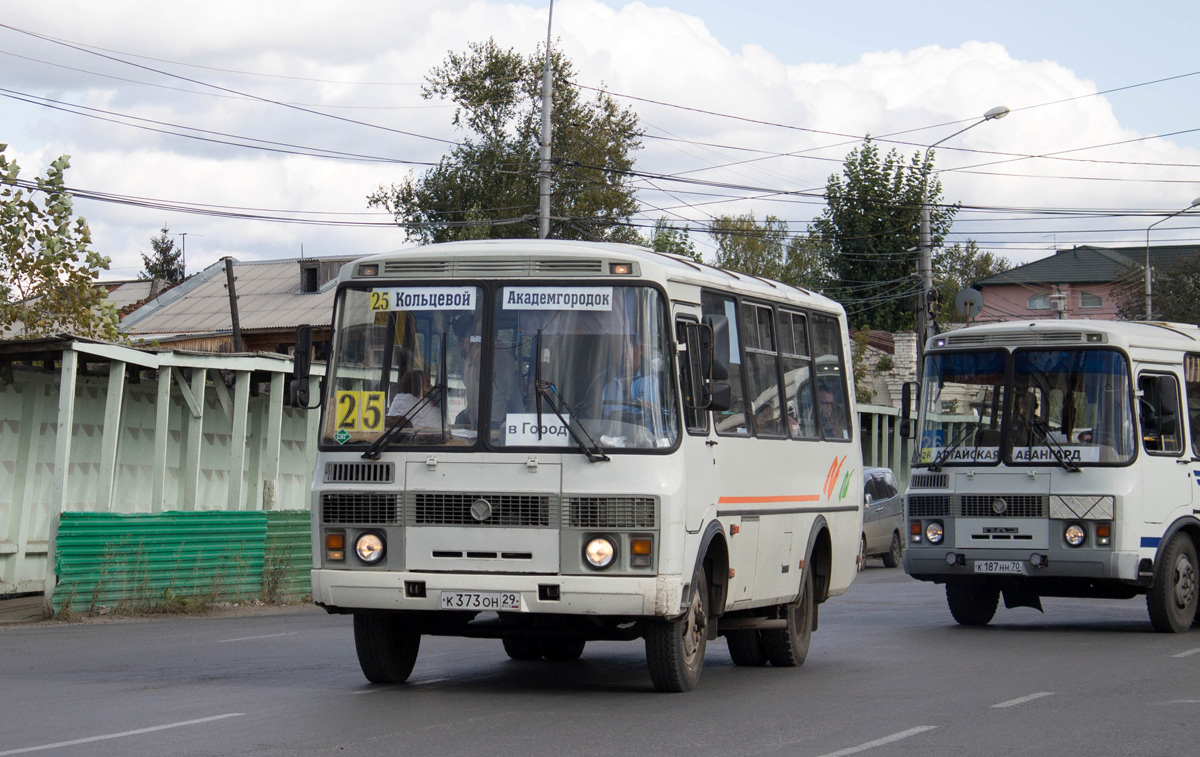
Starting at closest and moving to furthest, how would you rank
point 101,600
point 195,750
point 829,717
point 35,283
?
point 195,750 → point 829,717 → point 101,600 → point 35,283

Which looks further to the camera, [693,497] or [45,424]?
[45,424]

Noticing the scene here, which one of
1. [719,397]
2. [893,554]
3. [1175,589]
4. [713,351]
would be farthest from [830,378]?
[893,554]

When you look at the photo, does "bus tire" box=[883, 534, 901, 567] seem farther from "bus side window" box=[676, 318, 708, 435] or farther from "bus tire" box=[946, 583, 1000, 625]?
"bus side window" box=[676, 318, 708, 435]

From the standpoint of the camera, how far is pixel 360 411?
10383mm

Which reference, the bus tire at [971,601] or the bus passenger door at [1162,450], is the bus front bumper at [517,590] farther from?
the bus tire at [971,601]

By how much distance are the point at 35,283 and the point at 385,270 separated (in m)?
14.2

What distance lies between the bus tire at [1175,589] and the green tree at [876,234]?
2885 centimetres

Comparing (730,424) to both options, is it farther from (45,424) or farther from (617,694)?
(45,424)

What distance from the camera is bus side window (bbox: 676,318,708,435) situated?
1033cm

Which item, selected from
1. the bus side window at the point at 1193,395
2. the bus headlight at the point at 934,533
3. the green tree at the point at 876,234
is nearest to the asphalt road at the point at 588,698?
the bus headlight at the point at 934,533

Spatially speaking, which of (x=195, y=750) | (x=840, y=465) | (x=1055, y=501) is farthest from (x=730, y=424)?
(x=1055, y=501)

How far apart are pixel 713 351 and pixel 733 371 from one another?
1277 millimetres

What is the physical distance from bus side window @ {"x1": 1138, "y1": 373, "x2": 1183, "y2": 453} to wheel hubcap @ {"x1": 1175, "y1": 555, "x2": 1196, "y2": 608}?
3.70 ft

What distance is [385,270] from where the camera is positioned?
417 inches
